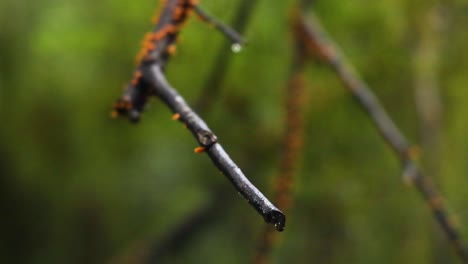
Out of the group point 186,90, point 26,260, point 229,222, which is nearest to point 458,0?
point 186,90

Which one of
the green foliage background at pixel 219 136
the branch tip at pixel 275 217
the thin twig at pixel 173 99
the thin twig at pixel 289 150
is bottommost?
the branch tip at pixel 275 217

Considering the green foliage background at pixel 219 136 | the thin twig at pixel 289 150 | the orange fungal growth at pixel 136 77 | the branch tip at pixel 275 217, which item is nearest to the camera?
the branch tip at pixel 275 217

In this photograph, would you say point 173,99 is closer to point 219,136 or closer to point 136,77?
point 136,77

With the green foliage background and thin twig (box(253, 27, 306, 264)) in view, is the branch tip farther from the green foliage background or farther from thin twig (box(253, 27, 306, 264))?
the green foliage background

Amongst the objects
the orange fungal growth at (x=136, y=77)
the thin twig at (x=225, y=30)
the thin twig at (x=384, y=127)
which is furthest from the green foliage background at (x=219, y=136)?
the orange fungal growth at (x=136, y=77)

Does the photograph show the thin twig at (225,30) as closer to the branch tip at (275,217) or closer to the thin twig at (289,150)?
the branch tip at (275,217)

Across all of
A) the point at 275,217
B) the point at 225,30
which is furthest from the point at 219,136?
the point at 275,217
